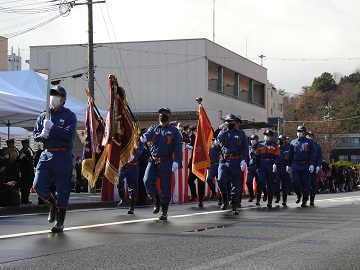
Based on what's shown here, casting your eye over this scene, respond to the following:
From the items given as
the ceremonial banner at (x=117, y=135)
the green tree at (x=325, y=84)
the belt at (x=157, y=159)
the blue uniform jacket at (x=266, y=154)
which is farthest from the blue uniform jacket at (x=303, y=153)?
the green tree at (x=325, y=84)

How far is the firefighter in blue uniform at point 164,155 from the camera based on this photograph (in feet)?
40.7

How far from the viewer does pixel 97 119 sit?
1670cm

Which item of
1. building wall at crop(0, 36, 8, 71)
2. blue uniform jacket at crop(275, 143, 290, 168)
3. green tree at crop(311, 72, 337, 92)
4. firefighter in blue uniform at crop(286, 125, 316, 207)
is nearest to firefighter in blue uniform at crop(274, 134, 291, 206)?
blue uniform jacket at crop(275, 143, 290, 168)

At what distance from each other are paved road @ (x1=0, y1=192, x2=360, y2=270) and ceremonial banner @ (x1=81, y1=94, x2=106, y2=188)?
278 cm

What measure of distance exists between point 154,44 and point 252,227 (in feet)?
111

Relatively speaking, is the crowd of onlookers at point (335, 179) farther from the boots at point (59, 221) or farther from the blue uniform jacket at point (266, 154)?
the boots at point (59, 221)

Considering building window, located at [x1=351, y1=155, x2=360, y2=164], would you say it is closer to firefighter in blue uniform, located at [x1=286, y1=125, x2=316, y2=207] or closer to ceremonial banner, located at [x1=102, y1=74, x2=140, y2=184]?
firefighter in blue uniform, located at [x1=286, y1=125, x2=316, y2=207]

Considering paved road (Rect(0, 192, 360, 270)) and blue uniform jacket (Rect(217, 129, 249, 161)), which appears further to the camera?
blue uniform jacket (Rect(217, 129, 249, 161))

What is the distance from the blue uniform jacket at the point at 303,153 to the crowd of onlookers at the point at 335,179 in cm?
2006

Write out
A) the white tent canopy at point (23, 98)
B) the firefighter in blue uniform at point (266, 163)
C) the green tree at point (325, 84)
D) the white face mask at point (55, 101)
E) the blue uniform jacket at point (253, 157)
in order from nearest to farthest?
the white face mask at point (55, 101), the white tent canopy at point (23, 98), the firefighter in blue uniform at point (266, 163), the blue uniform jacket at point (253, 157), the green tree at point (325, 84)

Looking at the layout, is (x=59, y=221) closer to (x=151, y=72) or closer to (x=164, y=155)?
(x=164, y=155)

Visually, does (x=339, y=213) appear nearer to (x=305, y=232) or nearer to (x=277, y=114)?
(x=305, y=232)

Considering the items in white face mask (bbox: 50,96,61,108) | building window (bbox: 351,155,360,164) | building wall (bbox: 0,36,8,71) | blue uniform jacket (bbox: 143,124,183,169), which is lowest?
blue uniform jacket (bbox: 143,124,183,169)

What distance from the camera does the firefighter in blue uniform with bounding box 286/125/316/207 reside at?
683 inches
